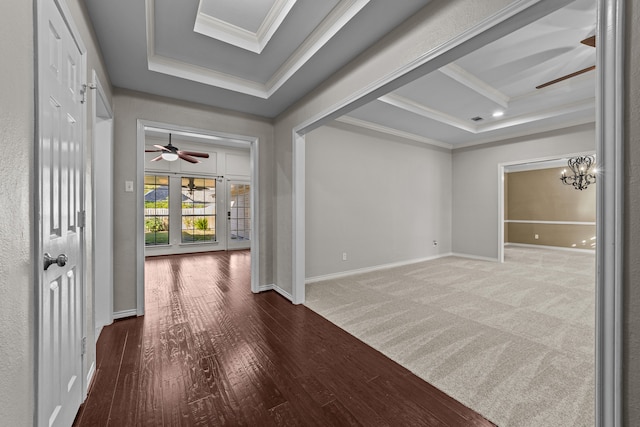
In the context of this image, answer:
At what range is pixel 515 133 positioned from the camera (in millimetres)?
5355

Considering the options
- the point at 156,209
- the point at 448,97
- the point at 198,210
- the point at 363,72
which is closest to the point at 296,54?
the point at 363,72

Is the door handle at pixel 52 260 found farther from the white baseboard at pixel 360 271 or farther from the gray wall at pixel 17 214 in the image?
the white baseboard at pixel 360 271

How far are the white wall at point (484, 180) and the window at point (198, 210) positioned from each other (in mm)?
6390

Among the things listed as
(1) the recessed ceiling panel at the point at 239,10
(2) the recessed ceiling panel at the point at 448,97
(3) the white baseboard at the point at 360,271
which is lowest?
(3) the white baseboard at the point at 360,271

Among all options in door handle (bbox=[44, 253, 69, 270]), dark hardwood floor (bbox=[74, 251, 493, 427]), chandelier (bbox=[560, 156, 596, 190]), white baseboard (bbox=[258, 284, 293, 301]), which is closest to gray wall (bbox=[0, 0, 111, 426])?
door handle (bbox=[44, 253, 69, 270])

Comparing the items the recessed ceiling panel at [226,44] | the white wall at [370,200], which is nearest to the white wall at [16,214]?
the recessed ceiling panel at [226,44]

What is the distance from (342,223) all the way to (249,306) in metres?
2.11

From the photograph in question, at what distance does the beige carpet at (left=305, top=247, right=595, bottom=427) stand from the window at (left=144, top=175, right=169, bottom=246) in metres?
4.72

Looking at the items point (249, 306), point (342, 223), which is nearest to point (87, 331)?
point (249, 306)

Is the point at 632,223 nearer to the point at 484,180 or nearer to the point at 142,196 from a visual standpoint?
the point at 142,196

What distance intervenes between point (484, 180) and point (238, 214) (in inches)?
252

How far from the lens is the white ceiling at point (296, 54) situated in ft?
6.48

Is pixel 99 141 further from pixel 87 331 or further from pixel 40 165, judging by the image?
pixel 40 165

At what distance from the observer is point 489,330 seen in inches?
100
